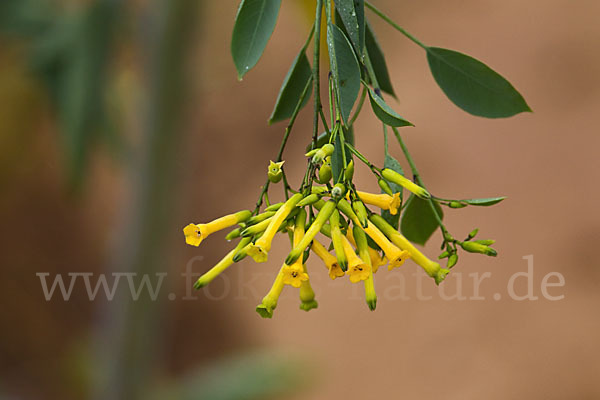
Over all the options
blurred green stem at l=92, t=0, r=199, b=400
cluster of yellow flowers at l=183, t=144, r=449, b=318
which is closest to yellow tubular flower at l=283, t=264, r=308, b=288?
cluster of yellow flowers at l=183, t=144, r=449, b=318

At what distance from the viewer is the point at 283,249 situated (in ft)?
7.32

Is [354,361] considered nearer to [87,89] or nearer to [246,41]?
[87,89]

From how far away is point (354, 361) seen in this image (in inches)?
82.6

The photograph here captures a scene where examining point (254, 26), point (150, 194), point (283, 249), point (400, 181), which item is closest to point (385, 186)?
point (400, 181)

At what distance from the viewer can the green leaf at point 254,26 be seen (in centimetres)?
36

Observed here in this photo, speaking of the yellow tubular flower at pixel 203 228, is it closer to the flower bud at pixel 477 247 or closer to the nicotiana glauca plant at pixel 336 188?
the nicotiana glauca plant at pixel 336 188

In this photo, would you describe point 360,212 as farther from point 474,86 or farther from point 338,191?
point 474,86

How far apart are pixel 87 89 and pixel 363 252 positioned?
94 centimetres

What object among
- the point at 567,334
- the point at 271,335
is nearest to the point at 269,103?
the point at 271,335

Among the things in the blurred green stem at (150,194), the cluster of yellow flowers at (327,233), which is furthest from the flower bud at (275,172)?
the blurred green stem at (150,194)

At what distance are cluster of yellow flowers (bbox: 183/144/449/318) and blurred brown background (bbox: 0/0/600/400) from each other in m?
0.89

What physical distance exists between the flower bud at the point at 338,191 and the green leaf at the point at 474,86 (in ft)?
0.45

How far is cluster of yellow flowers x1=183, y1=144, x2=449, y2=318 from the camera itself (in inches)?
12.0

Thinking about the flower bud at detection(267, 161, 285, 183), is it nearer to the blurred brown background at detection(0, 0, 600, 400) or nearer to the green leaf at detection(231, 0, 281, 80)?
the green leaf at detection(231, 0, 281, 80)
